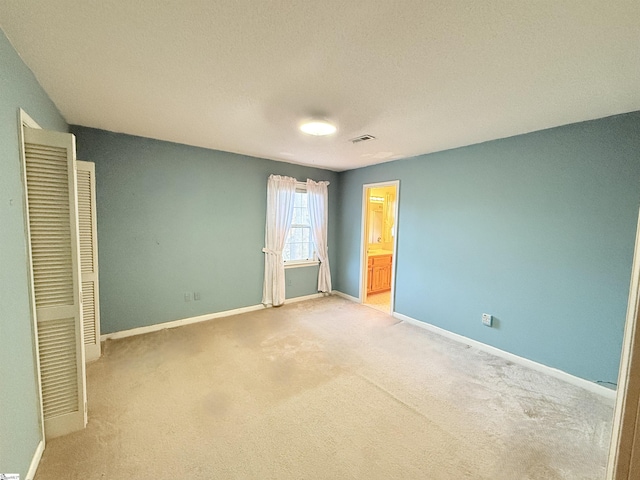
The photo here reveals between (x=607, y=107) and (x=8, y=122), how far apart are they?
4.02 metres

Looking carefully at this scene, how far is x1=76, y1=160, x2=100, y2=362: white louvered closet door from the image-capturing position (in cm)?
254

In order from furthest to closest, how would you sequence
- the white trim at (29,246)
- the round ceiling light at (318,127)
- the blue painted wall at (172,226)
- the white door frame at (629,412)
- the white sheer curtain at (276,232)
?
the white sheer curtain at (276,232)
the blue painted wall at (172,226)
the round ceiling light at (318,127)
the white trim at (29,246)
the white door frame at (629,412)

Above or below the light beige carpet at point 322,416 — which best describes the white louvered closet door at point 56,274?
above

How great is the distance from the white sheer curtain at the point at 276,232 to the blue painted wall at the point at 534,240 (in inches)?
74.2

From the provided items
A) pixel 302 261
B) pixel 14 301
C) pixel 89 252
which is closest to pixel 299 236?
pixel 302 261

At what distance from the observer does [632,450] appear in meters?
0.57

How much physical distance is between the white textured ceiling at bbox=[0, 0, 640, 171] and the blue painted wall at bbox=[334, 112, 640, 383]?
0.37m

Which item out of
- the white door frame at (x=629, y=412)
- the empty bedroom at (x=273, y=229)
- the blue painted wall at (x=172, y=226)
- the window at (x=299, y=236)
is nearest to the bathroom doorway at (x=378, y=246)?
the empty bedroom at (x=273, y=229)

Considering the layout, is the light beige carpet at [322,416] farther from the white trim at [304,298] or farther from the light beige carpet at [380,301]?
the white trim at [304,298]

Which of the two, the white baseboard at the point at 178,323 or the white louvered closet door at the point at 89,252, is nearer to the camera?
the white louvered closet door at the point at 89,252

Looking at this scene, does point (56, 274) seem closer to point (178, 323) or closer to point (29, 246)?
point (29, 246)

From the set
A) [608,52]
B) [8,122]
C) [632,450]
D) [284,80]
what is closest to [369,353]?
[632,450]

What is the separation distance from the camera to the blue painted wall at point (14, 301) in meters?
1.26

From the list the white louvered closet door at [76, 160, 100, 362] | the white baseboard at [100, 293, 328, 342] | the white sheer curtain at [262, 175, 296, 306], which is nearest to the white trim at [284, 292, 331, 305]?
the white baseboard at [100, 293, 328, 342]
